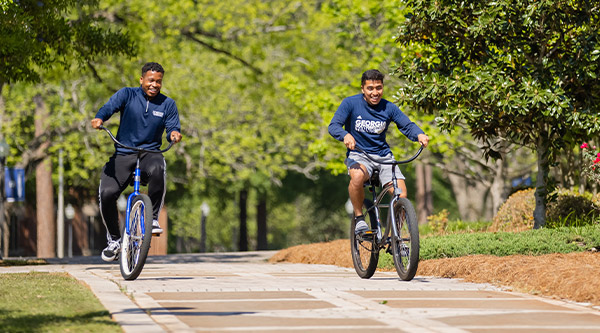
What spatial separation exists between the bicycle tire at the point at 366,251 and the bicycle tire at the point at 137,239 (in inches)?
81.7

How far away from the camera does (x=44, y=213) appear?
28516 millimetres

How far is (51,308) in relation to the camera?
6254mm

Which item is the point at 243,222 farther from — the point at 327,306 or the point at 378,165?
the point at 327,306

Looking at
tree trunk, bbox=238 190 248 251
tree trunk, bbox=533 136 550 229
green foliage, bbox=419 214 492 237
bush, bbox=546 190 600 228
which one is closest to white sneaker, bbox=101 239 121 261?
tree trunk, bbox=533 136 550 229

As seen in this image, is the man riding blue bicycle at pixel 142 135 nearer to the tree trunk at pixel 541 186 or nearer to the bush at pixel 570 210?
the tree trunk at pixel 541 186

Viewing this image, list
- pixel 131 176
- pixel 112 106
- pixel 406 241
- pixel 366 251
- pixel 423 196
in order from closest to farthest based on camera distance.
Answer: pixel 406 241
pixel 112 106
pixel 131 176
pixel 366 251
pixel 423 196

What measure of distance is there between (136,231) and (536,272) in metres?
3.64

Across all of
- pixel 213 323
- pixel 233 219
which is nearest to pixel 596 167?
pixel 213 323

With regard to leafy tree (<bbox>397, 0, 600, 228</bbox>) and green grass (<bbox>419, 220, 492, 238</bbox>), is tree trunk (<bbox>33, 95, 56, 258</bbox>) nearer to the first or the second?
green grass (<bbox>419, 220, 492, 238</bbox>)

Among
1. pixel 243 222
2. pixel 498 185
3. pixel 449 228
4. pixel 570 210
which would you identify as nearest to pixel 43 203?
pixel 243 222

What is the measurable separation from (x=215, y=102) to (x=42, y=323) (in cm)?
2621

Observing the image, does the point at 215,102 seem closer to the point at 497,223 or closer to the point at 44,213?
the point at 44,213

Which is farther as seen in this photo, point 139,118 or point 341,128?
point 139,118

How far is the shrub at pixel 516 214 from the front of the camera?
49.1 ft
